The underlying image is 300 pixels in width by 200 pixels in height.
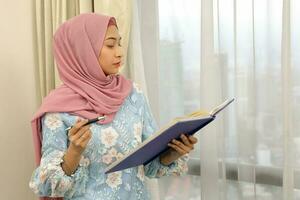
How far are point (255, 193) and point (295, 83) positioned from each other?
1.59 ft

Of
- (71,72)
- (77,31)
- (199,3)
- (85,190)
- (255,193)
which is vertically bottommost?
(255,193)

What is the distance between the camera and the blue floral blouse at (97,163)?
125cm

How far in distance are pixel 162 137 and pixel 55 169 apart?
0.35 metres

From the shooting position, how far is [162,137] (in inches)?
44.8

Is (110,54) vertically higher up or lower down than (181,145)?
higher up

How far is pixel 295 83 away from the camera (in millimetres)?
1524

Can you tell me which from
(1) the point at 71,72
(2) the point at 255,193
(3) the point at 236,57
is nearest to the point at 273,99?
(3) the point at 236,57

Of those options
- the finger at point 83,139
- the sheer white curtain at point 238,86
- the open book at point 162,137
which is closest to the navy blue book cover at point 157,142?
the open book at point 162,137

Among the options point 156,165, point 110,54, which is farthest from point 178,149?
point 110,54

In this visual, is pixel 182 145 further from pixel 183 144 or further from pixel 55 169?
pixel 55 169

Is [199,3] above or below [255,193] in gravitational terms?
above

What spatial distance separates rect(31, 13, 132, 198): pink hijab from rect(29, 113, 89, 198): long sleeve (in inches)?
2.0

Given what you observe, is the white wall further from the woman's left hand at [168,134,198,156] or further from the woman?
the woman's left hand at [168,134,198,156]

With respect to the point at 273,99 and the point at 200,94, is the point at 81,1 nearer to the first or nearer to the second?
the point at 200,94
